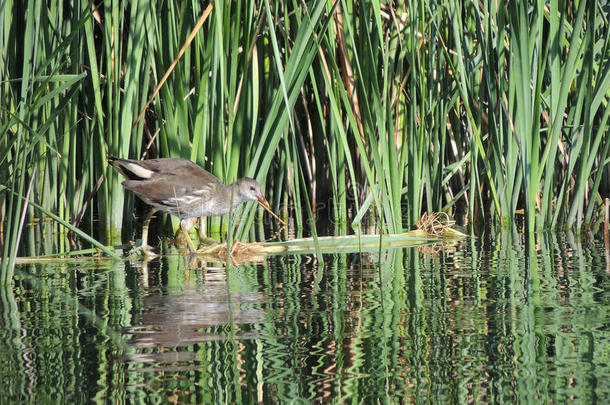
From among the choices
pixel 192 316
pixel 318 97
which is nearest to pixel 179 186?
pixel 318 97

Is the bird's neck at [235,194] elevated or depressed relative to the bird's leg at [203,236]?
elevated

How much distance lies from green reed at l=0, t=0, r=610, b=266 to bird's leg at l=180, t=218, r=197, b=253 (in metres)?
0.38

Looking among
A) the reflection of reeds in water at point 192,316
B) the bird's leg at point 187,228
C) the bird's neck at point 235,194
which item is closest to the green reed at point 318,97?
the bird's neck at point 235,194

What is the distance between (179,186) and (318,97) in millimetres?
1095

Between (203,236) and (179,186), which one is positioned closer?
(179,186)

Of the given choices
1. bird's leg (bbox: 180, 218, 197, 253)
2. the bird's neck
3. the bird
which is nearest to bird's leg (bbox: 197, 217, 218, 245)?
bird's leg (bbox: 180, 218, 197, 253)

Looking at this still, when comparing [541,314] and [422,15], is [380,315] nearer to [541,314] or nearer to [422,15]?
[541,314]

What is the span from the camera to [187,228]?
7.19m

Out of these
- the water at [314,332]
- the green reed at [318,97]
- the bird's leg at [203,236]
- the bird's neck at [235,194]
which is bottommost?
the water at [314,332]

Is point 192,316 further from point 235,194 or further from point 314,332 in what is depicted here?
point 235,194

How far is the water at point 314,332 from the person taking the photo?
10.7 feet

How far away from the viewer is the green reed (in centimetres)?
626

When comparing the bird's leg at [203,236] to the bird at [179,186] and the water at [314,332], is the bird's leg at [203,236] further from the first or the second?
the water at [314,332]

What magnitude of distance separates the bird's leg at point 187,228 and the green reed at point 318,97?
0.38 meters
